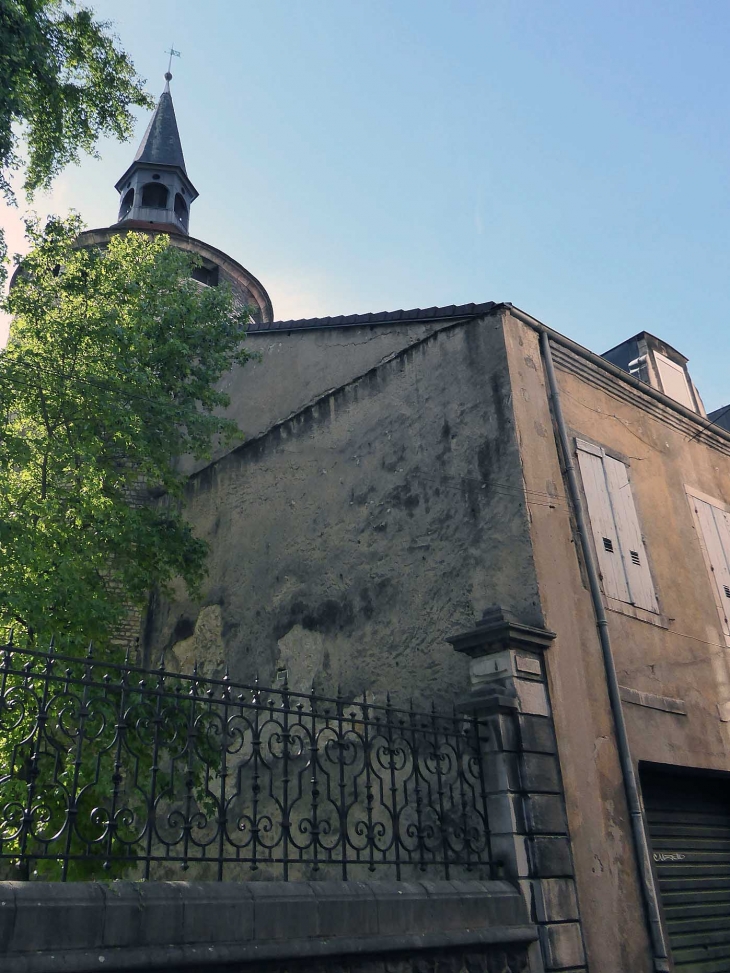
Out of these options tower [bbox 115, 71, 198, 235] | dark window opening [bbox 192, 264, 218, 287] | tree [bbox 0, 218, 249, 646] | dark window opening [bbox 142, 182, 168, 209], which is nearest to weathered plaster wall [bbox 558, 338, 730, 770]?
tree [bbox 0, 218, 249, 646]

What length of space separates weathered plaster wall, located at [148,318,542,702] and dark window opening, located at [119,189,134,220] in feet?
53.7

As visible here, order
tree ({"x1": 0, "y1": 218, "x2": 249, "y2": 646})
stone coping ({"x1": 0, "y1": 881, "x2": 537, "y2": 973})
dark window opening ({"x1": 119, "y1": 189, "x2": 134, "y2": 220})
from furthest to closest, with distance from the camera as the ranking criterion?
dark window opening ({"x1": 119, "y1": 189, "x2": 134, "y2": 220})
tree ({"x1": 0, "y1": 218, "x2": 249, "y2": 646})
stone coping ({"x1": 0, "y1": 881, "x2": 537, "y2": 973})

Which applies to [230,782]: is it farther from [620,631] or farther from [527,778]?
[620,631]

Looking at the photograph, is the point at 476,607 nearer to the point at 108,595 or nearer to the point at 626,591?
the point at 626,591

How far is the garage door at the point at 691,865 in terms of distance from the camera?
24.1ft

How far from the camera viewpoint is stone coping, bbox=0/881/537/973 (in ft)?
11.7

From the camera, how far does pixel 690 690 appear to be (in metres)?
8.49

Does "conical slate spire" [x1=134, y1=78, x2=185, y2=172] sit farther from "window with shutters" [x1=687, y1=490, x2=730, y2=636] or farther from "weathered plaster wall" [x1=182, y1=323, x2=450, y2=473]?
"window with shutters" [x1=687, y1=490, x2=730, y2=636]

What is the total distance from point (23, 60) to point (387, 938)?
7.66 metres

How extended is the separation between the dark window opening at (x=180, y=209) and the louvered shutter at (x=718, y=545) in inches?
775

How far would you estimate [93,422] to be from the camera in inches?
377

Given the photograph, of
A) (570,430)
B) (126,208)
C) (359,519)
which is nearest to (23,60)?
(359,519)

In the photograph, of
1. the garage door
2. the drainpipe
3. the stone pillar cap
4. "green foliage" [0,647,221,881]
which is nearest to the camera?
"green foliage" [0,647,221,881]

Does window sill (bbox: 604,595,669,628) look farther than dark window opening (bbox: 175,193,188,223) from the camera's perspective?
No
